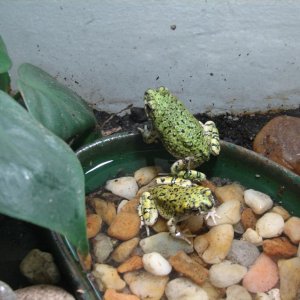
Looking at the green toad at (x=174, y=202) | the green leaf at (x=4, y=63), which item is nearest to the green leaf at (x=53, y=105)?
the green leaf at (x=4, y=63)

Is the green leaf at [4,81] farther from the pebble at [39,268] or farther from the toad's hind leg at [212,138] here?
the toad's hind leg at [212,138]

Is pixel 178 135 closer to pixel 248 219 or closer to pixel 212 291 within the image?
pixel 248 219

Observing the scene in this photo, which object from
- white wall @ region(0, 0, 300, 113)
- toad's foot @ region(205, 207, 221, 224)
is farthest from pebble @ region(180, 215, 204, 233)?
white wall @ region(0, 0, 300, 113)

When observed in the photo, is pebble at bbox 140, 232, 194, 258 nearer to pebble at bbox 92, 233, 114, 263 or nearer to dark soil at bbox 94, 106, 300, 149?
pebble at bbox 92, 233, 114, 263

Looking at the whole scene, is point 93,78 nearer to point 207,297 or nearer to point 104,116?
point 104,116

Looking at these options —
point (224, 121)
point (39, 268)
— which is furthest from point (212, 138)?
point (39, 268)
